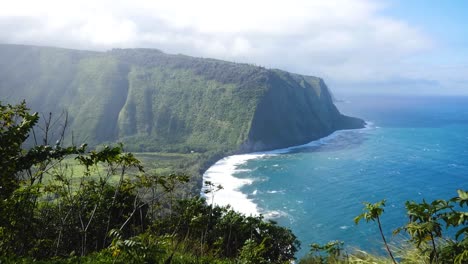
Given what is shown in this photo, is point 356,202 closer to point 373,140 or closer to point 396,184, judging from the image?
point 396,184

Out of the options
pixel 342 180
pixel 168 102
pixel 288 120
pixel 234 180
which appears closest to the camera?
pixel 342 180

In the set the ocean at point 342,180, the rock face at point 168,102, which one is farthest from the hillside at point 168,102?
the ocean at point 342,180

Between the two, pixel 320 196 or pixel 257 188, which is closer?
pixel 320 196

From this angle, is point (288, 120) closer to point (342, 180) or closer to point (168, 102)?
point (168, 102)

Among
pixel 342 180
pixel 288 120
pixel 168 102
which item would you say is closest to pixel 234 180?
pixel 342 180

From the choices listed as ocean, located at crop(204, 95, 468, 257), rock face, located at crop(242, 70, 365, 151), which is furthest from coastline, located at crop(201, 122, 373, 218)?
rock face, located at crop(242, 70, 365, 151)

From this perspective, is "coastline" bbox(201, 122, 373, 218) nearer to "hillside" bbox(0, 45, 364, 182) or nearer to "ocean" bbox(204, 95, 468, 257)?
"ocean" bbox(204, 95, 468, 257)

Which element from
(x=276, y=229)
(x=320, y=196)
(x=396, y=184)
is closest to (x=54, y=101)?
(x=320, y=196)
